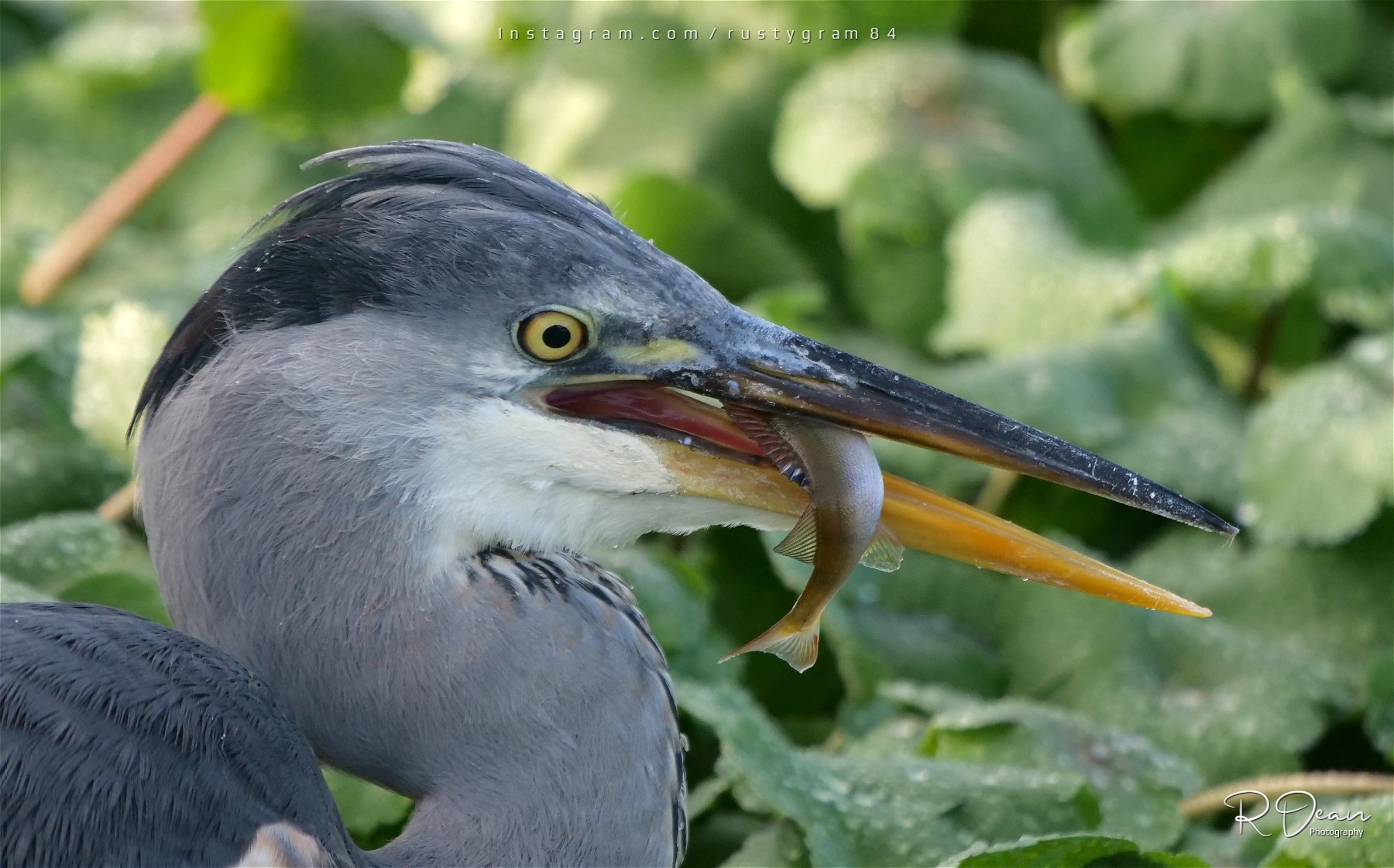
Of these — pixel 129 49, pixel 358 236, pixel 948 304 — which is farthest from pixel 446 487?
pixel 129 49

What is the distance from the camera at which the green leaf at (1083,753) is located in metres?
2.17

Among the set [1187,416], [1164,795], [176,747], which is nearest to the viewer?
[176,747]

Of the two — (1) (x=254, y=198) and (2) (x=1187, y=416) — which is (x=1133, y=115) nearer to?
(2) (x=1187, y=416)

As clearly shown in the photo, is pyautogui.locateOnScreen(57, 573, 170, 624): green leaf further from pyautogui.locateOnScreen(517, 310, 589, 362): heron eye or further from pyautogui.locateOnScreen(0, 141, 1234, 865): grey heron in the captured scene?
pyautogui.locateOnScreen(517, 310, 589, 362): heron eye

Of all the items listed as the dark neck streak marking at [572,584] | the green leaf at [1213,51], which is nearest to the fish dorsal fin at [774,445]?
the dark neck streak marking at [572,584]

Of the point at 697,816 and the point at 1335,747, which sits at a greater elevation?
the point at 697,816

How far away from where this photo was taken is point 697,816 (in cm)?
229

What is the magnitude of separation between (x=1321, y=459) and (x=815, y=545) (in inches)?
54.6

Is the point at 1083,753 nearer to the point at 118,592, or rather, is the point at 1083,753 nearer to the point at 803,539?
the point at 803,539

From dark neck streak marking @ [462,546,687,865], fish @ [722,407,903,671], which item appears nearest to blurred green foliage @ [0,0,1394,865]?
dark neck streak marking @ [462,546,687,865]

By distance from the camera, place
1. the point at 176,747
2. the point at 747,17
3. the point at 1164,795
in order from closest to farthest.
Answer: the point at 176,747, the point at 1164,795, the point at 747,17

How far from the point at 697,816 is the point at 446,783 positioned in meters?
0.74

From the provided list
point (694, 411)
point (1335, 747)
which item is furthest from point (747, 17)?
point (694, 411)

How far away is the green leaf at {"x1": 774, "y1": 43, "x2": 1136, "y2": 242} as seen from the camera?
374cm
